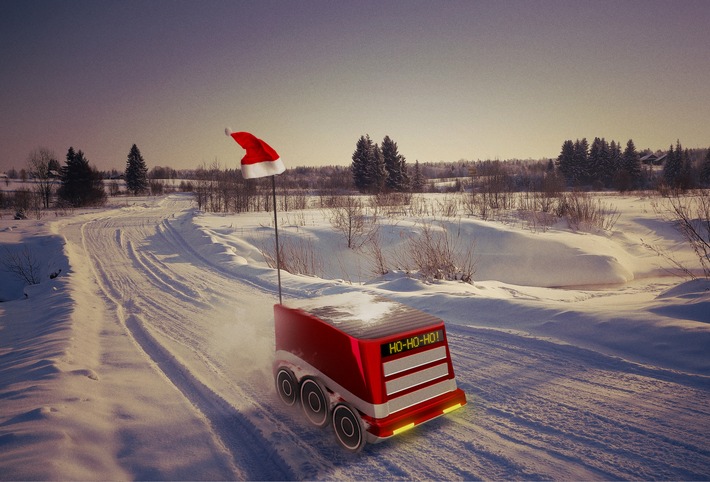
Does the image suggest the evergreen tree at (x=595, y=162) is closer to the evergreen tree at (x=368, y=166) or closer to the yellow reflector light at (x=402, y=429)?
the evergreen tree at (x=368, y=166)

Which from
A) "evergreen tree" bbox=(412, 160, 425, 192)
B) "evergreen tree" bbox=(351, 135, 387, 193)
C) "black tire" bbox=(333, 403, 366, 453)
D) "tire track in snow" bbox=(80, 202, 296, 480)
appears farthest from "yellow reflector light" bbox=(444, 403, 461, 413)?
"evergreen tree" bbox=(412, 160, 425, 192)

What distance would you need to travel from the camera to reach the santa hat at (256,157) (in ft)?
13.2

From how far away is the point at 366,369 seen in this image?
2.57m

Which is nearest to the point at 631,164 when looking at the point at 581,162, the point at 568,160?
the point at 581,162

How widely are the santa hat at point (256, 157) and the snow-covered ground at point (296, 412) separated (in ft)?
7.34

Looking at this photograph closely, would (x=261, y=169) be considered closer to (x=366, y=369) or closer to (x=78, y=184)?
(x=366, y=369)

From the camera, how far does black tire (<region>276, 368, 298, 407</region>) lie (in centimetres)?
329

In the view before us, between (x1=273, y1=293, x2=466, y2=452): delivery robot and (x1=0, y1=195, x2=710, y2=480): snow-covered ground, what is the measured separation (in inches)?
10.1

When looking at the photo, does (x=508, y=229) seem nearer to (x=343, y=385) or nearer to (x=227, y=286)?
(x=227, y=286)

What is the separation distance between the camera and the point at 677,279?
11180mm

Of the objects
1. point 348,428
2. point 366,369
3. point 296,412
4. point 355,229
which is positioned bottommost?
point 296,412

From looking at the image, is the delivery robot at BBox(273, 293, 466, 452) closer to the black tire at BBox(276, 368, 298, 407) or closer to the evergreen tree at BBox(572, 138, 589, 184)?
the black tire at BBox(276, 368, 298, 407)

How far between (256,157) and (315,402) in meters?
2.63

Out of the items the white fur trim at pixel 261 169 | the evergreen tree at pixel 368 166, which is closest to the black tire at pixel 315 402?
the white fur trim at pixel 261 169
